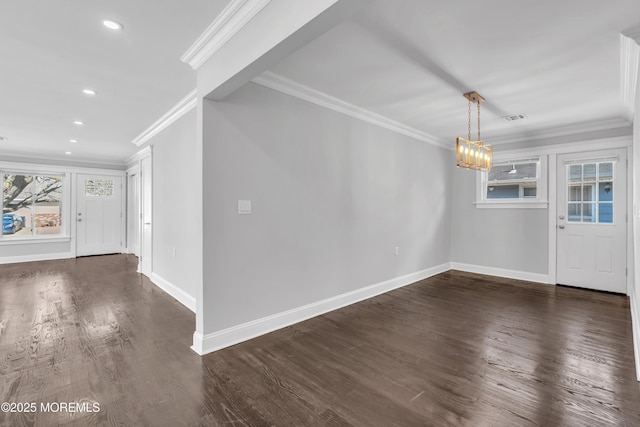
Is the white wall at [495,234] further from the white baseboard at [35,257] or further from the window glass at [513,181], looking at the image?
the white baseboard at [35,257]

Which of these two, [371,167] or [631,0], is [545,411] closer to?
[631,0]

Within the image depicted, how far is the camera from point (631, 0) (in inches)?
73.6

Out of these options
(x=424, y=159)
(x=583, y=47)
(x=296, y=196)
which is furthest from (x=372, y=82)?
(x=424, y=159)

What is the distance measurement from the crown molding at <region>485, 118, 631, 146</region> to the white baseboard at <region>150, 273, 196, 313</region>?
5604 millimetres

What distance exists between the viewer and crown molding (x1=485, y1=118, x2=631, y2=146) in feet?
14.2

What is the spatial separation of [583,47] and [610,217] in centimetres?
321

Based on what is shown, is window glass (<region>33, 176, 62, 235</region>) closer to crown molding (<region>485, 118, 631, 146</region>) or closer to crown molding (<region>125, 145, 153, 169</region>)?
crown molding (<region>125, 145, 153, 169</region>)

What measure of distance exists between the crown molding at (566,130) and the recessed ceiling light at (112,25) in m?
5.61

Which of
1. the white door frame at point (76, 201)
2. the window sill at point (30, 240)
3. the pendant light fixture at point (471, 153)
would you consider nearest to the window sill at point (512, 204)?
the pendant light fixture at point (471, 153)

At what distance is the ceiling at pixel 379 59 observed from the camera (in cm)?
199

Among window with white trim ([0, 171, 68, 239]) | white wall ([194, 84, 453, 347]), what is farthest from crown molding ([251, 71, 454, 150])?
window with white trim ([0, 171, 68, 239])

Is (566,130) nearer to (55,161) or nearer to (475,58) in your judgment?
(475,58)

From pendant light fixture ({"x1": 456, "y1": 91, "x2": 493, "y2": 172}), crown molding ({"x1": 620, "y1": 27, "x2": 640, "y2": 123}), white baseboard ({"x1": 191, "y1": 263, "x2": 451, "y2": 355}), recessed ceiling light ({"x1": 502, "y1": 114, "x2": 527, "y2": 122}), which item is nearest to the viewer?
crown molding ({"x1": 620, "y1": 27, "x2": 640, "y2": 123})

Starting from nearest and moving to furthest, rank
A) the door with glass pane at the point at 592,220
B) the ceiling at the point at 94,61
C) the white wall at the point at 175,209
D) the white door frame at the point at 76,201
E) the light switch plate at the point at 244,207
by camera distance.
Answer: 1. the ceiling at the point at 94,61
2. the light switch plate at the point at 244,207
3. the white wall at the point at 175,209
4. the door with glass pane at the point at 592,220
5. the white door frame at the point at 76,201
